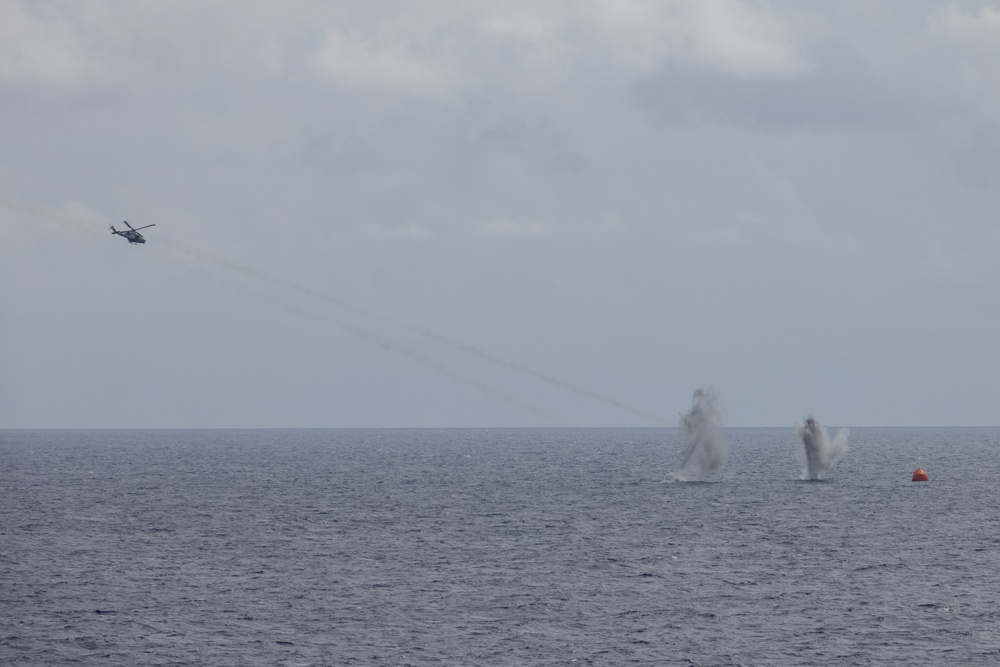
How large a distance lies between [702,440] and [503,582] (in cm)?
9651

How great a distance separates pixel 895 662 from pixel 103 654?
40995mm

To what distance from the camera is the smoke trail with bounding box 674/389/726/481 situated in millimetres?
164125

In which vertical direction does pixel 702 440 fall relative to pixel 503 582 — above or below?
above

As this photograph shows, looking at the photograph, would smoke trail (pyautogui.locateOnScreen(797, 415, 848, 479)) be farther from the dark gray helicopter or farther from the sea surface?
the dark gray helicopter

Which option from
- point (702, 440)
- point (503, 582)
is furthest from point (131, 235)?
point (702, 440)

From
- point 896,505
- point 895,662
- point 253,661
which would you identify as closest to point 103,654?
point 253,661

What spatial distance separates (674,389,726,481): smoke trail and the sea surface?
797 inches

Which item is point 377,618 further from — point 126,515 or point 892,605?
point 126,515

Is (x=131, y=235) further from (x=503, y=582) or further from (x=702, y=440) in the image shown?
(x=702, y=440)

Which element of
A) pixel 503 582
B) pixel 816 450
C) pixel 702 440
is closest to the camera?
pixel 503 582

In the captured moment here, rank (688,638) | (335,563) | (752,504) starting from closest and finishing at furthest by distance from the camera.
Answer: (688,638)
(335,563)
(752,504)

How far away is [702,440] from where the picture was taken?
174250 mm

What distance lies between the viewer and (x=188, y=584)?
270ft

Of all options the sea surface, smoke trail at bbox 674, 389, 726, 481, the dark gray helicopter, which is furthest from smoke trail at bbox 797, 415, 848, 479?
the dark gray helicopter
